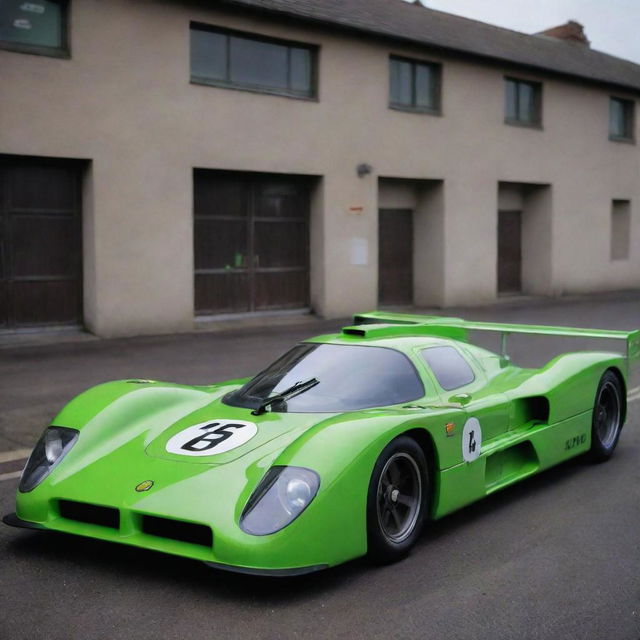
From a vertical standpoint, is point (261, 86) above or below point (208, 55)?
below

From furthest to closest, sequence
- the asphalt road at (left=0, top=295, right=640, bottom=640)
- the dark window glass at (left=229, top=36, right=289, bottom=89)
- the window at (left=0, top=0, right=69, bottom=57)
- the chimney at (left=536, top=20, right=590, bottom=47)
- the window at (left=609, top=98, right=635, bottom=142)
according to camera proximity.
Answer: the chimney at (left=536, top=20, right=590, bottom=47) → the window at (left=609, top=98, right=635, bottom=142) → the dark window glass at (left=229, top=36, right=289, bottom=89) → the window at (left=0, top=0, right=69, bottom=57) → the asphalt road at (left=0, top=295, right=640, bottom=640)

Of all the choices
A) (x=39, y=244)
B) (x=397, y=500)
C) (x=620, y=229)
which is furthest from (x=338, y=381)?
(x=620, y=229)

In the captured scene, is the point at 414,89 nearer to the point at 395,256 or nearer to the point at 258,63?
the point at 395,256

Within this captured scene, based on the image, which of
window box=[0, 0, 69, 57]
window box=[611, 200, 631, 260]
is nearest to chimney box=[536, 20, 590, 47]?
window box=[611, 200, 631, 260]

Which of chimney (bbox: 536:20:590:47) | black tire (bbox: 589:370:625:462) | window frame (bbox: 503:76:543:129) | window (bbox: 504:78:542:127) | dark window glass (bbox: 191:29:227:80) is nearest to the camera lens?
black tire (bbox: 589:370:625:462)

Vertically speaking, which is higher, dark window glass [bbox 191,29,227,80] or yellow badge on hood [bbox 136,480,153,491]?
dark window glass [bbox 191,29,227,80]

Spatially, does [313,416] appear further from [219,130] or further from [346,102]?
[346,102]

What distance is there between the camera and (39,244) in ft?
48.3

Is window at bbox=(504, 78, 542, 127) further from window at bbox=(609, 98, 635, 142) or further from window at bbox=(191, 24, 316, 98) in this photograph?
window at bbox=(191, 24, 316, 98)

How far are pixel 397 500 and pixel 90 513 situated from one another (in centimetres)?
158

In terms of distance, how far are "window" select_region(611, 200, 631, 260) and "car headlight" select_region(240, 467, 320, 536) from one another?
24.7m

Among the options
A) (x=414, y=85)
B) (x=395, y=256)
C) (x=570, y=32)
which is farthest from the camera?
(x=570, y=32)

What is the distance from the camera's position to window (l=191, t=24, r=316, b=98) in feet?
52.9

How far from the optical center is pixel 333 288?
18.3m
